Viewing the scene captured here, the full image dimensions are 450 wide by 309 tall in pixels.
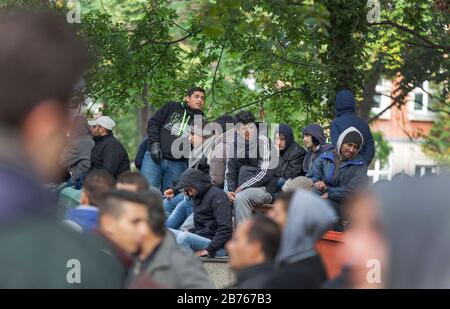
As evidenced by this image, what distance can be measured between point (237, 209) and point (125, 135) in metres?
26.7

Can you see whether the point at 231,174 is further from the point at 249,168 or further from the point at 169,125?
the point at 169,125

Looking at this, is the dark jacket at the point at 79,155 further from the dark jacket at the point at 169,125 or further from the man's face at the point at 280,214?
the man's face at the point at 280,214

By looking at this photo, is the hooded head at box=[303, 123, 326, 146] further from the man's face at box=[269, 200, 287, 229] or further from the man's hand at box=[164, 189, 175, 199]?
the man's face at box=[269, 200, 287, 229]

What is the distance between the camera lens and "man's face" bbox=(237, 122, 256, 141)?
1119cm

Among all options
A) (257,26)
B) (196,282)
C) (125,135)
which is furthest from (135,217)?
(125,135)

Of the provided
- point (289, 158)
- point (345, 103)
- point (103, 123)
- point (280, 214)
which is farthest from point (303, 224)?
point (103, 123)

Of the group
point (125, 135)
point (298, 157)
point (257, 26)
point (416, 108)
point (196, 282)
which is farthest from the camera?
point (416, 108)

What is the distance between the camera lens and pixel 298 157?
11.5 metres

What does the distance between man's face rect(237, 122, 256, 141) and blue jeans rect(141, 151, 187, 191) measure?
1306 mm

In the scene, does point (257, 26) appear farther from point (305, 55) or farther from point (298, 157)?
point (305, 55)

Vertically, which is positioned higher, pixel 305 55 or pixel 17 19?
pixel 305 55

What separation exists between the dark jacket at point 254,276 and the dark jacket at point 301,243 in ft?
0.19

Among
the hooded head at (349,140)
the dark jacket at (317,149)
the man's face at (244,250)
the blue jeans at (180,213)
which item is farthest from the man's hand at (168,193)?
the man's face at (244,250)

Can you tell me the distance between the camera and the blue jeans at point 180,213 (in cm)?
1118
